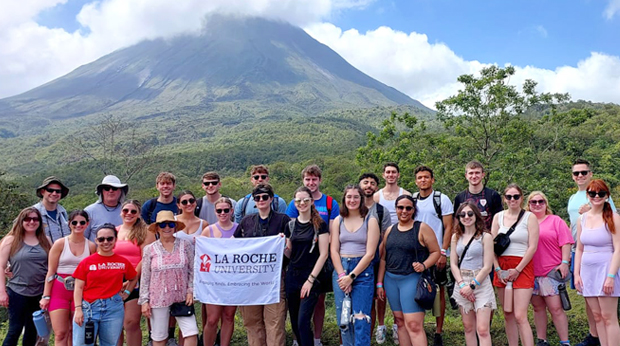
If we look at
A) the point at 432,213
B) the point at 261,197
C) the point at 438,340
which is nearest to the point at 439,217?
the point at 432,213

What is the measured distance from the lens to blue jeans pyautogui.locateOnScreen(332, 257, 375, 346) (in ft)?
14.4

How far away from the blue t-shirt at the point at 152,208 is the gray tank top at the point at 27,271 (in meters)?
1.13

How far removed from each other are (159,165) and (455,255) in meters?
59.1

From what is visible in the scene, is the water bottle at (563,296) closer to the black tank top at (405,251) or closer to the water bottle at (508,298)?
the water bottle at (508,298)

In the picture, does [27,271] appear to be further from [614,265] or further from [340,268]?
[614,265]

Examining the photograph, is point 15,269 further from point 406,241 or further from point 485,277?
point 485,277

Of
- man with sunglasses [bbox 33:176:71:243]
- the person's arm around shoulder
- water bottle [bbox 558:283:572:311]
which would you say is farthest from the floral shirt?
the person's arm around shoulder

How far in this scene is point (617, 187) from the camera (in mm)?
21109

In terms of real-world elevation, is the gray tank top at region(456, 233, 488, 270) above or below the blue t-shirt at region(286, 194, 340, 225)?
below

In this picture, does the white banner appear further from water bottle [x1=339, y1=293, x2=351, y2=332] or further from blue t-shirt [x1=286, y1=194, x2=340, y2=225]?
water bottle [x1=339, y1=293, x2=351, y2=332]

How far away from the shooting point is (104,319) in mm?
4336

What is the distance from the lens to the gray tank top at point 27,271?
15.3 ft

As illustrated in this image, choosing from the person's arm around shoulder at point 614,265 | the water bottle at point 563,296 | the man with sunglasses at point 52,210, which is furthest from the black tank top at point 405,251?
the man with sunglasses at point 52,210

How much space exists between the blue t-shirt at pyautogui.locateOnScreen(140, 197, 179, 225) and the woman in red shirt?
93cm
